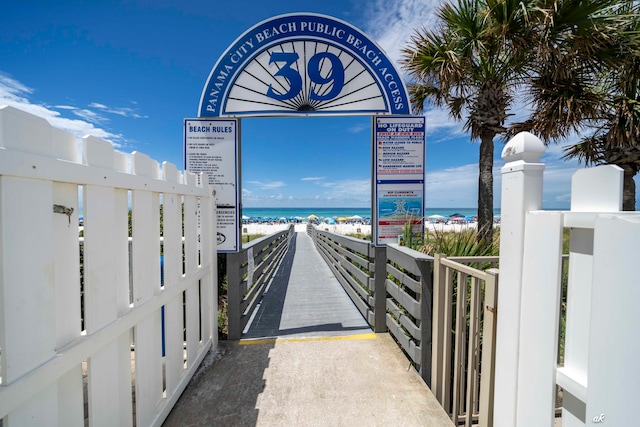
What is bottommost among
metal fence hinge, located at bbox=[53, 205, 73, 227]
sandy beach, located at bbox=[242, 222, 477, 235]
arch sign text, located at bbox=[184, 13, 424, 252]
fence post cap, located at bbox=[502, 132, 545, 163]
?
sandy beach, located at bbox=[242, 222, 477, 235]

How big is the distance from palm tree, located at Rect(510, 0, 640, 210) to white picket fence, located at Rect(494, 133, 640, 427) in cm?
463

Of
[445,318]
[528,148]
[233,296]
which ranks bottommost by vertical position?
[233,296]

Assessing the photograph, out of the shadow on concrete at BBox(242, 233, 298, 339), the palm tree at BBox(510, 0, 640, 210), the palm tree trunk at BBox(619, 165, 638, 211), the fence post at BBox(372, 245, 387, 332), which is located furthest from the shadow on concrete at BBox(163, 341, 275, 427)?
the palm tree trunk at BBox(619, 165, 638, 211)

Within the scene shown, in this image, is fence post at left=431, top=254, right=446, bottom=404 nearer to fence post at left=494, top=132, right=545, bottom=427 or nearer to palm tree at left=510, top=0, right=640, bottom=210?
fence post at left=494, top=132, right=545, bottom=427

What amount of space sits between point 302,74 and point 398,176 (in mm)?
1803

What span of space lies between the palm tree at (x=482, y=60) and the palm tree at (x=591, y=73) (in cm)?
37

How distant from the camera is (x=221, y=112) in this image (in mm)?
3480

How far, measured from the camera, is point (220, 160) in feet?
11.4

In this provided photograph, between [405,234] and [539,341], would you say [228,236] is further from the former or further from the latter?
[539,341]

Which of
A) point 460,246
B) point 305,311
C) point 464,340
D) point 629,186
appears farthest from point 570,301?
point 629,186

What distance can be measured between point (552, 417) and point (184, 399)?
2595 millimetres

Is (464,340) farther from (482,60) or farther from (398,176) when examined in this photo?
(482,60)

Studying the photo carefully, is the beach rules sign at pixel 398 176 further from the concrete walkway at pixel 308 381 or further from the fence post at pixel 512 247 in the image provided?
the fence post at pixel 512 247

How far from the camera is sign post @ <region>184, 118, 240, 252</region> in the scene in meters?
3.45
